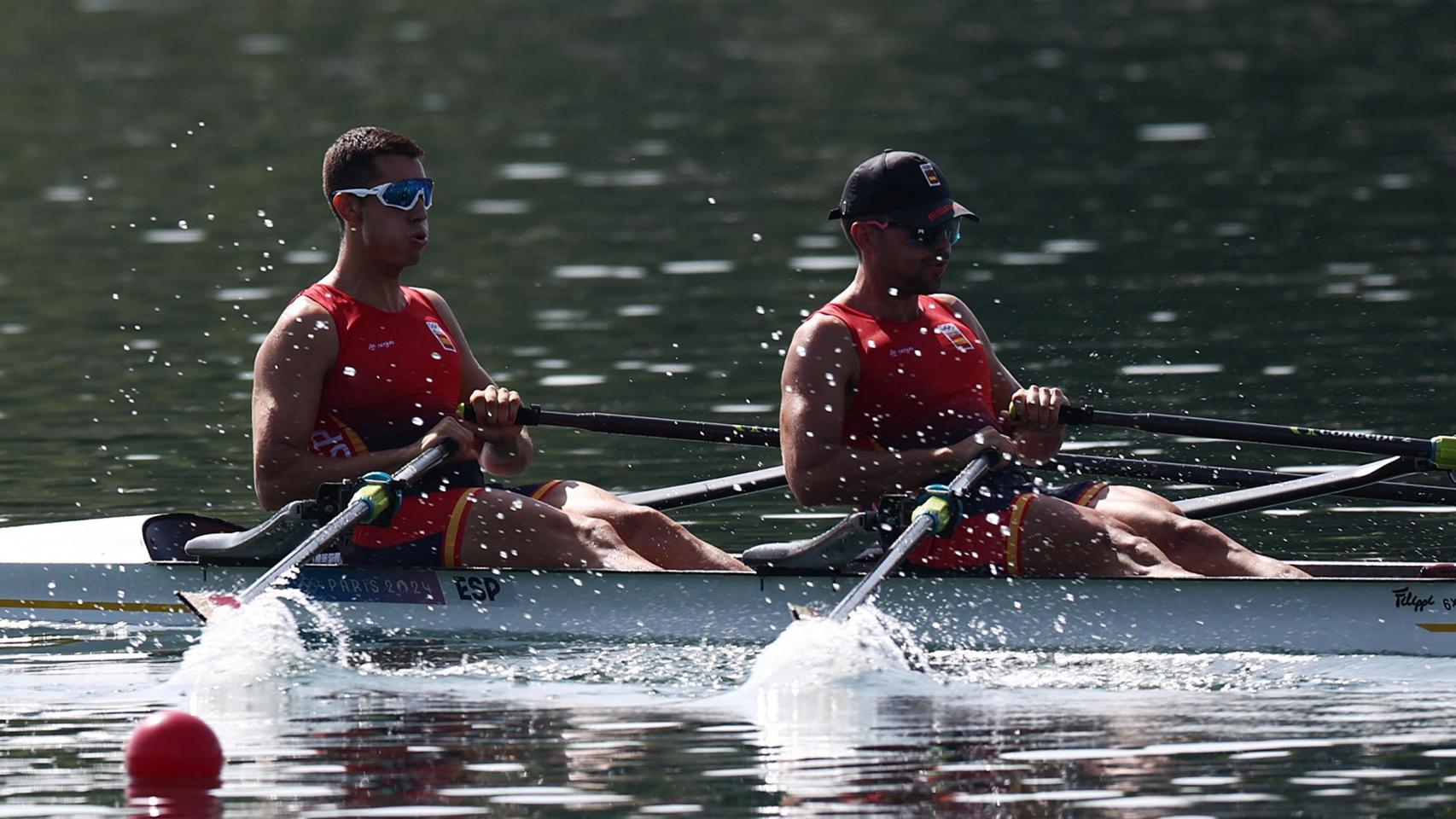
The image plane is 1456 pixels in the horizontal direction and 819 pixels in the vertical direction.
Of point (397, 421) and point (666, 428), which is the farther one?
point (666, 428)

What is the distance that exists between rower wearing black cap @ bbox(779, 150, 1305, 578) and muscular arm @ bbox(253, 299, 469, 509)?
1715mm

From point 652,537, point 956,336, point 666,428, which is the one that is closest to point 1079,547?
point 956,336

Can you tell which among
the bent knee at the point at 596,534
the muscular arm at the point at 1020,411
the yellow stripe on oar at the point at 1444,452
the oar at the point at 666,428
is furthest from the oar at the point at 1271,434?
the bent knee at the point at 596,534

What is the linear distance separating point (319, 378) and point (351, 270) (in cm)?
54

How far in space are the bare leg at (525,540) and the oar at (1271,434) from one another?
6.56 feet

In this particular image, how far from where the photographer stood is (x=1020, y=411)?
1090 centimetres

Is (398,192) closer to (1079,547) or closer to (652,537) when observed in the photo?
(652,537)

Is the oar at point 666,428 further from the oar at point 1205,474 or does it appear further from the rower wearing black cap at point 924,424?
the rower wearing black cap at point 924,424

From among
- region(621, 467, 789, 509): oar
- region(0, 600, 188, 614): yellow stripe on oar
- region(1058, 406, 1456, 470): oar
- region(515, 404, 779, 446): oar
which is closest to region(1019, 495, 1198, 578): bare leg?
region(1058, 406, 1456, 470): oar

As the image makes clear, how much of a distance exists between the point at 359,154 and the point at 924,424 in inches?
106

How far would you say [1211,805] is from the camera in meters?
8.21

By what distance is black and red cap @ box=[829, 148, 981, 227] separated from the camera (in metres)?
10.8

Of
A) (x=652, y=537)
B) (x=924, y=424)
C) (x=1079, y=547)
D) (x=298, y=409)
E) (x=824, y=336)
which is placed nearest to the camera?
(x=1079, y=547)

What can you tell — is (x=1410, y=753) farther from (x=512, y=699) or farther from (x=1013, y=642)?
(x=512, y=699)
